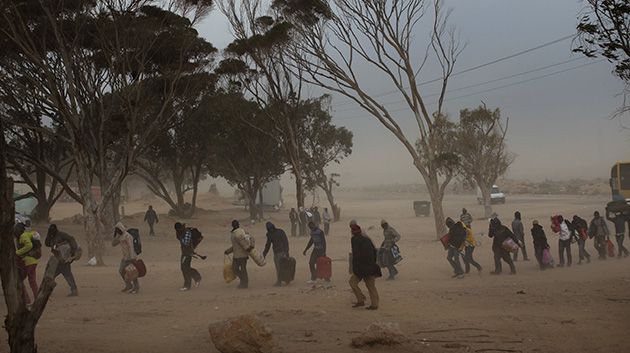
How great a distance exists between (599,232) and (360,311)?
10068 millimetres

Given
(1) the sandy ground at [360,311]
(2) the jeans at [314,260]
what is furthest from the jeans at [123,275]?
(2) the jeans at [314,260]

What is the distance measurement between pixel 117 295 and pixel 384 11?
16.9 meters

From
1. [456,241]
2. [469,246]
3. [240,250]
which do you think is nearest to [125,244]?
[240,250]

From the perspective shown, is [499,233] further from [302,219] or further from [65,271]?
[302,219]

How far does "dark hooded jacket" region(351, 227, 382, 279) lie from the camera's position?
999 cm

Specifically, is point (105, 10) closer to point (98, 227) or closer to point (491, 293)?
point (98, 227)

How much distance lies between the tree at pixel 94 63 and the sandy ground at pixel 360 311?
4403 mm

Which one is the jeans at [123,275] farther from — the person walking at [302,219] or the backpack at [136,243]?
the person walking at [302,219]

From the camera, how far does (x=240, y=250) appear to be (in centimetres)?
1331

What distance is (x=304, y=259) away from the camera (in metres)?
19.7

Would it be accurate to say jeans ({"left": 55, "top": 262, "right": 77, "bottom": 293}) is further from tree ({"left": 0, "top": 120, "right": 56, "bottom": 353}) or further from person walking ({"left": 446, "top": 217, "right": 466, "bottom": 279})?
person walking ({"left": 446, "top": 217, "right": 466, "bottom": 279})

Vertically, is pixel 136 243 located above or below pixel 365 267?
above

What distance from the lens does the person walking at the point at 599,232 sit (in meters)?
16.7

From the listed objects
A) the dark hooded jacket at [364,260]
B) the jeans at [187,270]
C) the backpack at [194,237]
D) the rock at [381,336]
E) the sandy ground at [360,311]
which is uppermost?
the backpack at [194,237]
